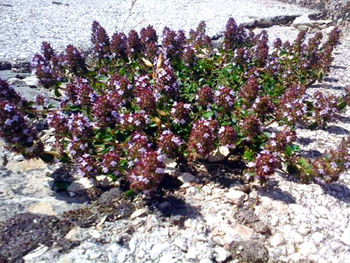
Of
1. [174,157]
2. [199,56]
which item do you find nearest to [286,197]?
[174,157]

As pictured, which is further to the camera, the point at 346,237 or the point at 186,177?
the point at 186,177

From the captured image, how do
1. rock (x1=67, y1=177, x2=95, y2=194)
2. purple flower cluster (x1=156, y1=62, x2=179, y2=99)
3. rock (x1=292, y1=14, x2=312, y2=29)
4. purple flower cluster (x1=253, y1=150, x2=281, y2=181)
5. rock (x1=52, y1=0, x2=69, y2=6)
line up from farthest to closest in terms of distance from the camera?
rock (x1=52, y1=0, x2=69, y2=6) → rock (x1=292, y1=14, x2=312, y2=29) → purple flower cluster (x1=156, y1=62, x2=179, y2=99) → rock (x1=67, y1=177, x2=95, y2=194) → purple flower cluster (x1=253, y1=150, x2=281, y2=181)

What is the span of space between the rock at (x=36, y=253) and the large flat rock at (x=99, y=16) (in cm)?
402

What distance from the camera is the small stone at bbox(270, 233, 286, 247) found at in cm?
289

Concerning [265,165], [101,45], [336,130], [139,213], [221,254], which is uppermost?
[101,45]

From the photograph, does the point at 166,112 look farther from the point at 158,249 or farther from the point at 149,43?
the point at 149,43

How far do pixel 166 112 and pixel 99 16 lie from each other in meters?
6.00

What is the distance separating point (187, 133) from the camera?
12.6ft

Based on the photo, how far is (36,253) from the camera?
270cm

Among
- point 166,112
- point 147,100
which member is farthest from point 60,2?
point 147,100

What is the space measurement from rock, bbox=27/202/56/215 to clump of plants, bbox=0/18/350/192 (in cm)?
44

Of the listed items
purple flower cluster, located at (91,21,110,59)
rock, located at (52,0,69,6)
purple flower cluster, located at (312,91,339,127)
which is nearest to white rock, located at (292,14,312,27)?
purple flower cluster, located at (312,91,339,127)

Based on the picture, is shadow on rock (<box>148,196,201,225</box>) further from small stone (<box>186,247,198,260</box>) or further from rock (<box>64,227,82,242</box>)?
rock (<box>64,227,82,242</box>)

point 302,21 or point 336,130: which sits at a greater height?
point 302,21
